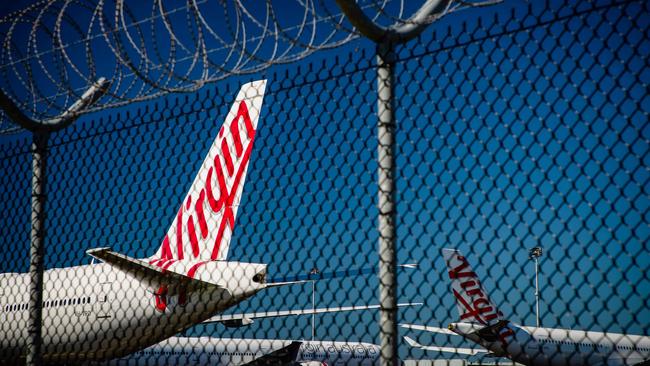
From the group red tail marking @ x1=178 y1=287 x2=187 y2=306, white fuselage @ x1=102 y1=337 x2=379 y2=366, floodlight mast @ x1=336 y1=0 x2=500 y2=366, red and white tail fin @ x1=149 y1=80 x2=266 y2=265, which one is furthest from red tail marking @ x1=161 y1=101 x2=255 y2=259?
floodlight mast @ x1=336 y1=0 x2=500 y2=366

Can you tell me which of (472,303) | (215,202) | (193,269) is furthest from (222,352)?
A: (193,269)

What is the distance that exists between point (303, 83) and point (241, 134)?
967cm

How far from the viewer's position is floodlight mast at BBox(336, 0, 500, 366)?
375 cm

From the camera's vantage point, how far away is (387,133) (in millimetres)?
3844

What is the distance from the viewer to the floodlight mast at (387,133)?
12.3 ft

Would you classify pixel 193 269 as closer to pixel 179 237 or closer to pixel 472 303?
pixel 179 237

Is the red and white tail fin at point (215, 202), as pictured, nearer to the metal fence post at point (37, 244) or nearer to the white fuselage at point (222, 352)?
the white fuselage at point (222, 352)

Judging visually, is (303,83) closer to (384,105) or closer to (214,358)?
(384,105)

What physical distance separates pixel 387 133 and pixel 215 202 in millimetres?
11014

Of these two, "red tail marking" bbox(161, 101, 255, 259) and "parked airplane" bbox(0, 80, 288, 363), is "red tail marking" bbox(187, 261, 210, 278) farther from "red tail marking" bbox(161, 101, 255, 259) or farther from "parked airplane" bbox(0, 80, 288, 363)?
"red tail marking" bbox(161, 101, 255, 259)

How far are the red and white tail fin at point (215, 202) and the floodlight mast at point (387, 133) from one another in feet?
33.7

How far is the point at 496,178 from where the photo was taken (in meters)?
3.69

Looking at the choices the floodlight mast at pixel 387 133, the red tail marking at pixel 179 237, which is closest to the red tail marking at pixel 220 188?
the red tail marking at pixel 179 237

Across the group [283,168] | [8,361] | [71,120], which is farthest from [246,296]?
[283,168]
